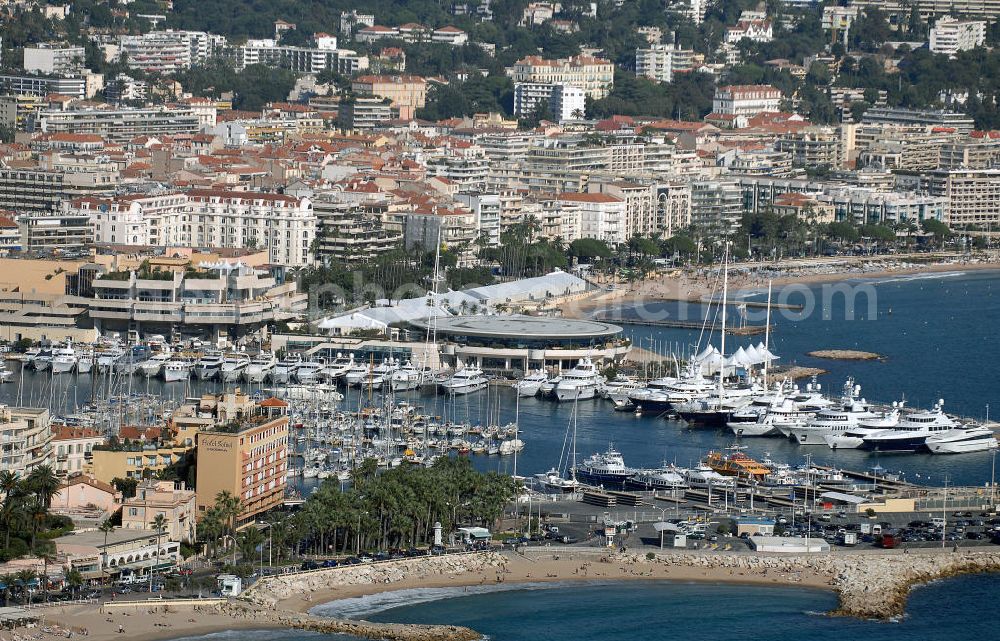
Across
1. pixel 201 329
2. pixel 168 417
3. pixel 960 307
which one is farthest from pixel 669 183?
pixel 168 417

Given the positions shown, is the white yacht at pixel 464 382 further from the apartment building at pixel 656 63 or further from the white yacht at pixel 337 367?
the apartment building at pixel 656 63

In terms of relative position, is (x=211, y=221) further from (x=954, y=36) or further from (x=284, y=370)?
(x=954, y=36)

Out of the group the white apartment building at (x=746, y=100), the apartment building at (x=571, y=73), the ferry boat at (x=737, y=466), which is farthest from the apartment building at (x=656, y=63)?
the ferry boat at (x=737, y=466)

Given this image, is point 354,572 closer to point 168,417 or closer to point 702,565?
point 702,565

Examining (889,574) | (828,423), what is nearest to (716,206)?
(828,423)

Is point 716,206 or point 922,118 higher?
point 922,118

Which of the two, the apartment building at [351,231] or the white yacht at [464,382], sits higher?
the apartment building at [351,231]

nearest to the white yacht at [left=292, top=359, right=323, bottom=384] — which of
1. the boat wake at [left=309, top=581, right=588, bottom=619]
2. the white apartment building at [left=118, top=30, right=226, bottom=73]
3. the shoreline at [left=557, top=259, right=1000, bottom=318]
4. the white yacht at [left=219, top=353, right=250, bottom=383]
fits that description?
the white yacht at [left=219, top=353, right=250, bottom=383]
